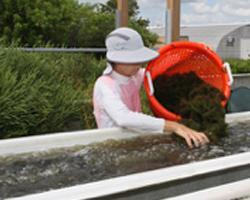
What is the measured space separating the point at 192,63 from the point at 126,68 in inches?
27.8

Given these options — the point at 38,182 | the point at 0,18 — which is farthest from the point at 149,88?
the point at 0,18

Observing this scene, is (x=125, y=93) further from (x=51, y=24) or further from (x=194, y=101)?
(x=51, y=24)

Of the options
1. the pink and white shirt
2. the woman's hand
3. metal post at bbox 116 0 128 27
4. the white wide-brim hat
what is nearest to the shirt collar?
the pink and white shirt

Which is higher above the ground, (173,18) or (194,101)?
(173,18)

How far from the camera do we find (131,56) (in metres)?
2.56

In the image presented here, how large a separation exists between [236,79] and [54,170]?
7.19 meters

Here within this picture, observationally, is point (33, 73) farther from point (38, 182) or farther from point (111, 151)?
point (38, 182)

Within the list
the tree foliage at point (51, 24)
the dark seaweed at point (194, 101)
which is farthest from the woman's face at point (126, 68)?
the tree foliage at point (51, 24)

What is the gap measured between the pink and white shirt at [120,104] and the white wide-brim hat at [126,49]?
136 mm

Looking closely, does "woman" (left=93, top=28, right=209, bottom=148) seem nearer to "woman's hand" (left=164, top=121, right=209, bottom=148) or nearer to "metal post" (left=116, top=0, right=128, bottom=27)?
"woman's hand" (left=164, top=121, right=209, bottom=148)

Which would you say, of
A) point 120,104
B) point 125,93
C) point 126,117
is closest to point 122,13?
point 125,93

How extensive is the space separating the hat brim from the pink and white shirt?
131 mm

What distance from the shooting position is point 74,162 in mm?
2072

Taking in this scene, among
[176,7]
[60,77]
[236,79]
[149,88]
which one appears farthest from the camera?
[236,79]
